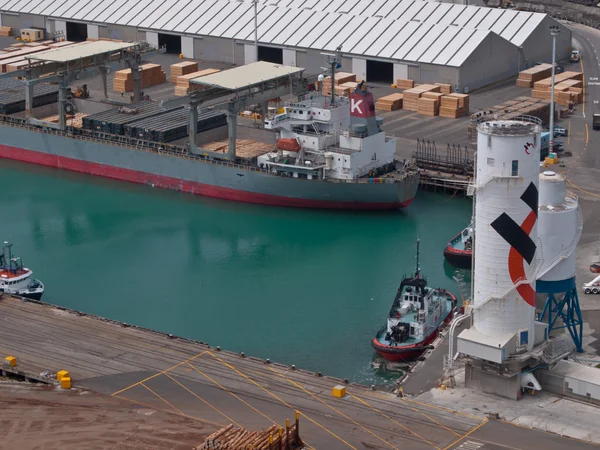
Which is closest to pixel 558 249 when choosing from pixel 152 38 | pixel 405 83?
pixel 405 83

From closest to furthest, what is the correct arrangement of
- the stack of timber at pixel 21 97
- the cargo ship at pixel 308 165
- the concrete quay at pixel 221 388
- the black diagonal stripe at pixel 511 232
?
the concrete quay at pixel 221 388, the black diagonal stripe at pixel 511 232, the cargo ship at pixel 308 165, the stack of timber at pixel 21 97

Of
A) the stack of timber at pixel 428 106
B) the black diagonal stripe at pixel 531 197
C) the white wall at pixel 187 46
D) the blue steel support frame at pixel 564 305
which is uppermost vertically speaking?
the white wall at pixel 187 46

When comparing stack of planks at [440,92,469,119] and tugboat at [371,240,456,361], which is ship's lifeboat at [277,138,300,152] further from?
tugboat at [371,240,456,361]

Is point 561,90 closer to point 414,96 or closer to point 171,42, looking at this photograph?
point 414,96

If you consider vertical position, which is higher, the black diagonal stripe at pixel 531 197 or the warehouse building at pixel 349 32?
the warehouse building at pixel 349 32

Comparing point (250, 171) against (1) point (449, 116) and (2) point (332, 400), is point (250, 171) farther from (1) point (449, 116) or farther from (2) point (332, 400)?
(2) point (332, 400)

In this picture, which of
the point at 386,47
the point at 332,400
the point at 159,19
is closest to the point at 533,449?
the point at 332,400

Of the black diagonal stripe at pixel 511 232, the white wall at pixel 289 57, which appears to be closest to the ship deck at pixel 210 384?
the black diagonal stripe at pixel 511 232

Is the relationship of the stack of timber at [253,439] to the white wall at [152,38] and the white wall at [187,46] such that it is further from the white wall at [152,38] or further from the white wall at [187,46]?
the white wall at [152,38]
